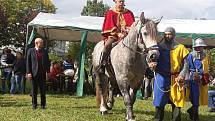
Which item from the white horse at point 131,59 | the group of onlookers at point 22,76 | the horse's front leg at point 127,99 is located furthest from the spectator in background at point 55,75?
the horse's front leg at point 127,99

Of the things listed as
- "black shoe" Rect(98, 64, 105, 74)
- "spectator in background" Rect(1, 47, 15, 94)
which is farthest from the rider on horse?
"spectator in background" Rect(1, 47, 15, 94)

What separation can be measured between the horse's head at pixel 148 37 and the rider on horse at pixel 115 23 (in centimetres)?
123

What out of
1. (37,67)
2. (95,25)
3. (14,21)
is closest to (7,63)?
(95,25)

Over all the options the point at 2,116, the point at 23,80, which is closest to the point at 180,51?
the point at 2,116

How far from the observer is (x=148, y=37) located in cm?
782

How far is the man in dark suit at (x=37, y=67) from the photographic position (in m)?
11.2

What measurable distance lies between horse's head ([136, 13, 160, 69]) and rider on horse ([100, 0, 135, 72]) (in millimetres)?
1231

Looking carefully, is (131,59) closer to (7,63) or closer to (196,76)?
(196,76)

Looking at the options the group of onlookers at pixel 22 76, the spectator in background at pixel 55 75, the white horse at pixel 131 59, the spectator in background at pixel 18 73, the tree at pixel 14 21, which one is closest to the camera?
the white horse at pixel 131 59

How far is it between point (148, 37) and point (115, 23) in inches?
69.4

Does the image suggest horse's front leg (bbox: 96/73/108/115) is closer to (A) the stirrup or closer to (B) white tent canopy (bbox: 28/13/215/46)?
(A) the stirrup

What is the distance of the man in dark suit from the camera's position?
36.9ft

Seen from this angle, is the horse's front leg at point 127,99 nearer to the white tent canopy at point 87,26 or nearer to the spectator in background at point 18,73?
the white tent canopy at point 87,26

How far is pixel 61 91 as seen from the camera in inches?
725
